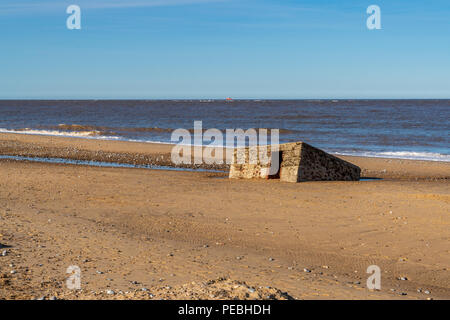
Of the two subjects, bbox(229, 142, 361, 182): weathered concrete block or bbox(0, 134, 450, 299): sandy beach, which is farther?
bbox(229, 142, 361, 182): weathered concrete block

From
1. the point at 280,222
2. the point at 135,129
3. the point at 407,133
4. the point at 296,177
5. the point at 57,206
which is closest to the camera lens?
the point at 280,222

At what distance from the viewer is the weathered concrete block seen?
1370cm

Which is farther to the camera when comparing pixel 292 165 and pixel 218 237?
pixel 292 165

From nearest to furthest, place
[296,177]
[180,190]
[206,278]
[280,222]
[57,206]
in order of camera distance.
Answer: [206,278] → [280,222] → [57,206] → [180,190] → [296,177]

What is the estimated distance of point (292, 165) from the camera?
13.8 m

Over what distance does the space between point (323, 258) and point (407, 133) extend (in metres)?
30.2

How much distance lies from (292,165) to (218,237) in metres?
5.75

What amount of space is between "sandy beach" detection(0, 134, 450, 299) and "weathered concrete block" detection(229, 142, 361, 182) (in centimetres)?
40

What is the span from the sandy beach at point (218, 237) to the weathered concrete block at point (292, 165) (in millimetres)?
405

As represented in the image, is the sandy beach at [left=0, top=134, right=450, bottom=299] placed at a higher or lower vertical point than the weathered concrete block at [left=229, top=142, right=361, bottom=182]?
lower
